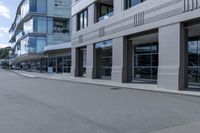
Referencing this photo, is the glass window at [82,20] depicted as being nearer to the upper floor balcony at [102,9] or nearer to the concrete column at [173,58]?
the upper floor balcony at [102,9]

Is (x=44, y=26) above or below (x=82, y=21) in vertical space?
above

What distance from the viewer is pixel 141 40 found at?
26078 mm

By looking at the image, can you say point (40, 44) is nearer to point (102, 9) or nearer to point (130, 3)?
point (102, 9)

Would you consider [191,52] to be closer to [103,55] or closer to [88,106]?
[103,55]

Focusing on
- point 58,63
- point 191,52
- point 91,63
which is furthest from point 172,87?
point 58,63

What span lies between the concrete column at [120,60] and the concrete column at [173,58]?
5.26m

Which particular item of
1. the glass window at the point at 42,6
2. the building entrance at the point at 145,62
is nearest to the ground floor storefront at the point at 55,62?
the glass window at the point at 42,6

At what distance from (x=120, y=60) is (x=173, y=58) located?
→ 701cm

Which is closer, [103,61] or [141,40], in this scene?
[141,40]

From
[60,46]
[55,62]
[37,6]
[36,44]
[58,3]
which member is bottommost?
[55,62]

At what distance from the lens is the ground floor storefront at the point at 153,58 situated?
17391mm

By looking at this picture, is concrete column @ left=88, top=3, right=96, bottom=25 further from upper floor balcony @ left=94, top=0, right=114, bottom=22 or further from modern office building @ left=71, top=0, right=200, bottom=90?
upper floor balcony @ left=94, top=0, right=114, bottom=22

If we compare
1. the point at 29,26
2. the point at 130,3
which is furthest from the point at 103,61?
the point at 29,26

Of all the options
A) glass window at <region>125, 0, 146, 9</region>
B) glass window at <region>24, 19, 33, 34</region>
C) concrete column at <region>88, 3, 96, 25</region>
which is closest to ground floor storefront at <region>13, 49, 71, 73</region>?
glass window at <region>24, 19, 33, 34</region>
